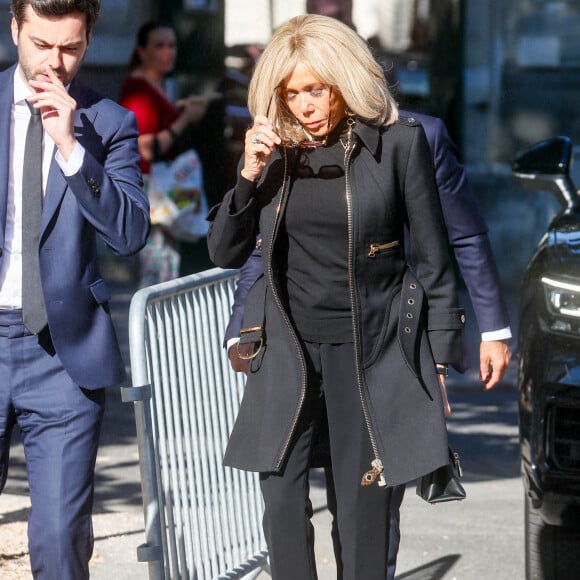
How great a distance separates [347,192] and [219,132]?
7.46m

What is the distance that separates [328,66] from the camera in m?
3.79

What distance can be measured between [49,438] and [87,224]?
0.56 metres

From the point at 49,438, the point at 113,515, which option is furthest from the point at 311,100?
the point at 113,515

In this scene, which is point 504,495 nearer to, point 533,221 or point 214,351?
point 214,351

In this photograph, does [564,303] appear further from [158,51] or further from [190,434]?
[158,51]

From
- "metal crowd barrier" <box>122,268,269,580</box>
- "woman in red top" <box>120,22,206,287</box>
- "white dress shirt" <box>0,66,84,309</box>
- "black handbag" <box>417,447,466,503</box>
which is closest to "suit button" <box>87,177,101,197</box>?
"white dress shirt" <box>0,66,84,309</box>

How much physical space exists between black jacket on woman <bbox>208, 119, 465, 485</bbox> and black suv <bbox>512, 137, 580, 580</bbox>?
79 cm

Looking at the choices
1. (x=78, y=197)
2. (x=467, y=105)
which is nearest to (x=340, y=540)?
(x=78, y=197)

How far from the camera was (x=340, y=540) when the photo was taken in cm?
403

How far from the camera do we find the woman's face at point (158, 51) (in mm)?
8883

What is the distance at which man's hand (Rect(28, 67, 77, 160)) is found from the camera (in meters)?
3.51

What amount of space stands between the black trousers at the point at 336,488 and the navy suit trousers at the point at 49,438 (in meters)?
0.52

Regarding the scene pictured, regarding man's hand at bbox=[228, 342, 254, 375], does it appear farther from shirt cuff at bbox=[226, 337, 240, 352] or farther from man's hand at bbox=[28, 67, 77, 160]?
man's hand at bbox=[28, 67, 77, 160]

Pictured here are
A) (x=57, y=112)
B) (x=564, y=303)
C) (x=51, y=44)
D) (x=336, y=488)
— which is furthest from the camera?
(x=564, y=303)
